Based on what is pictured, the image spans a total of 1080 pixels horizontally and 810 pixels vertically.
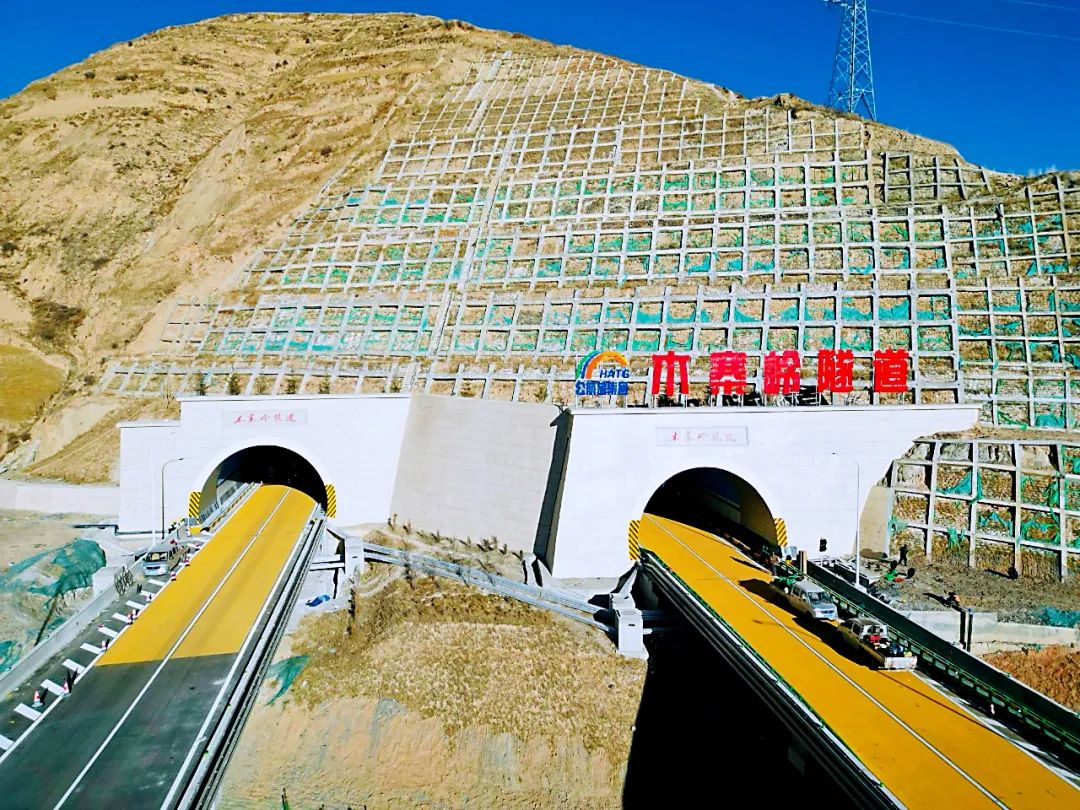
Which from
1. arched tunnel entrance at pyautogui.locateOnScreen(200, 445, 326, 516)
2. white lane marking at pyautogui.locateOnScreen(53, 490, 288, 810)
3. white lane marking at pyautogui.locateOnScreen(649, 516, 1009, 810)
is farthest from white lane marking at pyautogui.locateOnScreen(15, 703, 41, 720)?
white lane marking at pyautogui.locateOnScreen(649, 516, 1009, 810)

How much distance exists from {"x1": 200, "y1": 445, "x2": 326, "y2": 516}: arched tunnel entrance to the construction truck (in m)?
29.4

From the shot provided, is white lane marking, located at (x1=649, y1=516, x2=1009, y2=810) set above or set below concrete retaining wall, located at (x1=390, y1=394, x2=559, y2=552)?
below

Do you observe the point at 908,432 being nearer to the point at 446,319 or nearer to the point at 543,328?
the point at 543,328

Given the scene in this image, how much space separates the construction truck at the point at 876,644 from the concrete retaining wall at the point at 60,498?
3999 centimetres

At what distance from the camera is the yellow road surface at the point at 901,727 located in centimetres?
1535

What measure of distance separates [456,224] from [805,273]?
87.5 feet

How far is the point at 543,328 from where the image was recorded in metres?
46.1

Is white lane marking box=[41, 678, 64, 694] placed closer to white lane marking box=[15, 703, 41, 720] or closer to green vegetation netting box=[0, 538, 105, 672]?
white lane marking box=[15, 703, 41, 720]

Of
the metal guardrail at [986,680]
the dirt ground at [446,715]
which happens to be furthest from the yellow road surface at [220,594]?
the metal guardrail at [986,680]

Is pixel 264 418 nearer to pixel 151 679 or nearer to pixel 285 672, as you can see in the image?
pixel 285 672

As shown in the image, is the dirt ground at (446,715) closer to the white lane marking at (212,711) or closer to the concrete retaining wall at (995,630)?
the white lane marking at (212,711)

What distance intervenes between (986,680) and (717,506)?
2022 centimetres

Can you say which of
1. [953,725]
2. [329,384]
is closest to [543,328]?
[329,384]

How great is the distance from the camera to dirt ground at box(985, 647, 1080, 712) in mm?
25625
